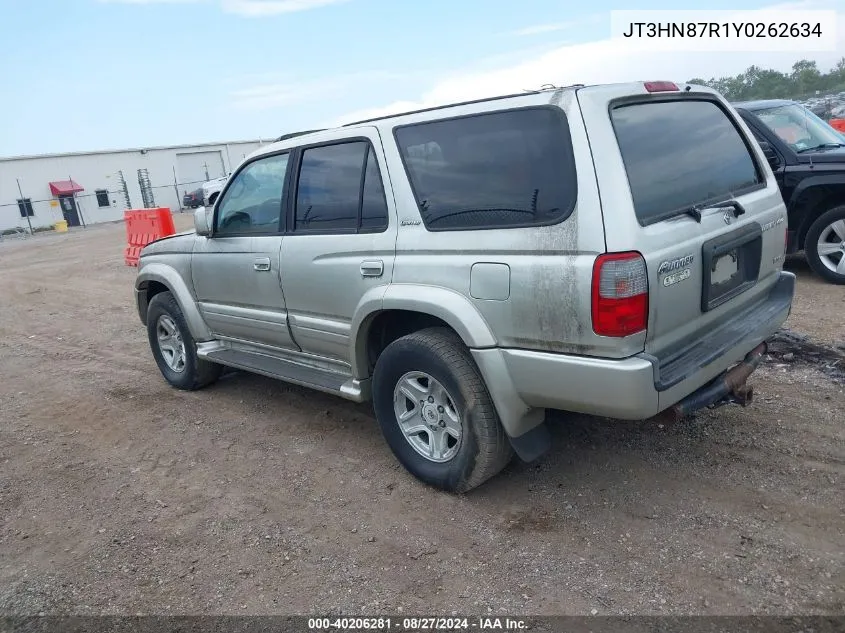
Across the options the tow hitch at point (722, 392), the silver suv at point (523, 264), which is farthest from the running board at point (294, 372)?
the tow hitch at point (722, 392)

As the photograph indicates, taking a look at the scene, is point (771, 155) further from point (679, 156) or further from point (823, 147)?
point (679, 156)

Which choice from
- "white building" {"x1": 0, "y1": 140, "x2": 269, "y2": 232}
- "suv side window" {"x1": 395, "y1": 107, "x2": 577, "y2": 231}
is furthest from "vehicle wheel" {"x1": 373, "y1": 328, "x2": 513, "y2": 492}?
"white building" {"x1": 0, "y1": 140, "x2": 269, "y2": 232}

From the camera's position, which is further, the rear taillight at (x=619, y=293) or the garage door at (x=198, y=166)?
the garage door at (x=198, y=166)

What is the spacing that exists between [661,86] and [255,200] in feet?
8.94

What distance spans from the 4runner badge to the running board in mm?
1844

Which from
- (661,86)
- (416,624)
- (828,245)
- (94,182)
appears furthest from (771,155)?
(94,182)

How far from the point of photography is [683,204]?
121 inches

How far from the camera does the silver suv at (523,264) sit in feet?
9.17

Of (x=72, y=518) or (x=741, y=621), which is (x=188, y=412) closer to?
(x=72, y=518)

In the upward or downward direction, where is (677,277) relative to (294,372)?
upward

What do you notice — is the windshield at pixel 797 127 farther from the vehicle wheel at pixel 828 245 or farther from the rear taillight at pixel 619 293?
the rear taillight at pixel 619 293

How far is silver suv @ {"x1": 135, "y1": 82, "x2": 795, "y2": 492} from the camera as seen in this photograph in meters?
2.79

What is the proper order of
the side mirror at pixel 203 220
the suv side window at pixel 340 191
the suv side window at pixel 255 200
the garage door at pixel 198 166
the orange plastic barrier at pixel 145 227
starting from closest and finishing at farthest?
the suv side window at pixel 340 191
the suv side window at pixel 255 200
the side mirror at pixel 203 220
the orange plastic barrier at pixel 145 227
the garage door at pixel 198 166

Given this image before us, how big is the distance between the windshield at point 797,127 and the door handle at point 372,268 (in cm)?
556
